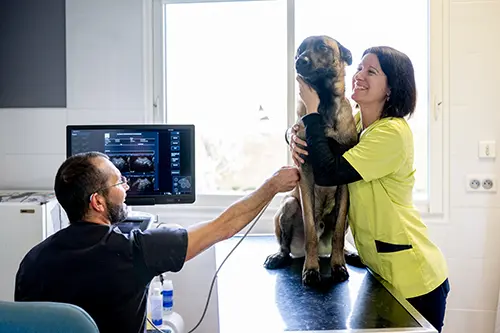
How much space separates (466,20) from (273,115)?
106cm

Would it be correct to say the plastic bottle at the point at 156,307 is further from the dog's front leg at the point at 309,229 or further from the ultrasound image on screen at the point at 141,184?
the dog's front leg at the point at 309,229

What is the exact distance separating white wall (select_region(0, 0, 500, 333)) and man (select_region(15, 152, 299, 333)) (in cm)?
119

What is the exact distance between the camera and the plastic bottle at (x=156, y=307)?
2033 millimetres

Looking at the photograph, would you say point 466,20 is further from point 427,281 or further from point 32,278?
point 32,278

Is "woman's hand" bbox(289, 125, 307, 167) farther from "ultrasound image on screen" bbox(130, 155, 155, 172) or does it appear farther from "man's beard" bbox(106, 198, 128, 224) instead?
"ultrasound image on screen" bbox(130, 155, 155, 172)

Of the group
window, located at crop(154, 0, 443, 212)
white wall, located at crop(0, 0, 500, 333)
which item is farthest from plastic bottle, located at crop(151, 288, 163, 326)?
window, located at crop(154, 0, 443, 212)

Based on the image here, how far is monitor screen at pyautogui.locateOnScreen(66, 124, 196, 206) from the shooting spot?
2.05m

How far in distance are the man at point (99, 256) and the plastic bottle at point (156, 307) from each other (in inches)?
30.2

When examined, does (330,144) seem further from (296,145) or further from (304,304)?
(304,304)

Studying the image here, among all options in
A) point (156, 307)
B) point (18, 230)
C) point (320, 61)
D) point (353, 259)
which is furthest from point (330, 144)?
point (18, 230)

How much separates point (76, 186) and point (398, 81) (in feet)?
3.33

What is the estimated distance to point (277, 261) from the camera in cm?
168

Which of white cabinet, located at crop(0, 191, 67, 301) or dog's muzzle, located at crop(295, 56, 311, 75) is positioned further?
white cabinet, located at crop(0, 191, 67, 301)

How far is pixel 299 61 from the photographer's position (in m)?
1.46
